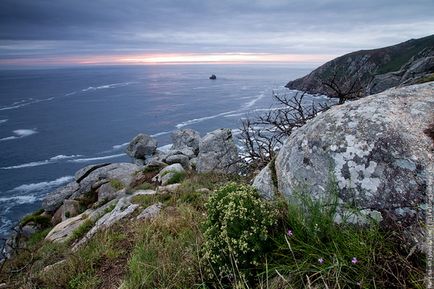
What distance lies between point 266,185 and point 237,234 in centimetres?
101

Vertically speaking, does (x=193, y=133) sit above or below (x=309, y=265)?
below

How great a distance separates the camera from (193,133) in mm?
37406

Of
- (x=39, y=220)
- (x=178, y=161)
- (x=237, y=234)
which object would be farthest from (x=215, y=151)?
(x=237, y=234)

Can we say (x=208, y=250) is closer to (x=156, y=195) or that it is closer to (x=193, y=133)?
(x=156, y=195)

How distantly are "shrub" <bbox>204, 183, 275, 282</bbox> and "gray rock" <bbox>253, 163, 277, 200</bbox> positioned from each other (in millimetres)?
373

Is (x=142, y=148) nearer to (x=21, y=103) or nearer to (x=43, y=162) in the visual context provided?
(x=43, y=162)

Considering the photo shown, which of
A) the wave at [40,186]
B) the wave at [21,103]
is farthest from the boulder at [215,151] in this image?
the wave at [21,103]

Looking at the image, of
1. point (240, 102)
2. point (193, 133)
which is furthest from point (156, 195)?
point (240, 102)

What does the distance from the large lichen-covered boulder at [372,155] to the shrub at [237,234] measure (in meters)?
0.52

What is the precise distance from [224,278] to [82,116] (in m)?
101

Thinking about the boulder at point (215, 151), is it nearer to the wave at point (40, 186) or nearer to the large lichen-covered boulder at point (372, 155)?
the large lichen-covered boulder at point (372, 155)

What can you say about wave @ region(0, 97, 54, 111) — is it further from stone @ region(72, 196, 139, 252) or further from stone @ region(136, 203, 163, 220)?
stone @ region(136, 203, 163, 220)

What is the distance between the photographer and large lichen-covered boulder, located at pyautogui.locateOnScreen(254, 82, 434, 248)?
3.16 metres

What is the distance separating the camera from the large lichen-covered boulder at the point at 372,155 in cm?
316
